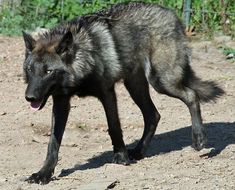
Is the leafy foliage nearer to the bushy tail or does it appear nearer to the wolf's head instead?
the bushy tail

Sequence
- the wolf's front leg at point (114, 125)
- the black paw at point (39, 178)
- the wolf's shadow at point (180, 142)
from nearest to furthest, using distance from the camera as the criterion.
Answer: the black paw at point (39, 178), the wolf's front leg at point (114, 125), the wolf's shadow at point (180, 142)

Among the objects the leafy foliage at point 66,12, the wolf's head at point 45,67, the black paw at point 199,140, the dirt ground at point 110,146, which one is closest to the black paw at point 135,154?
the dirt ground at point 110,146

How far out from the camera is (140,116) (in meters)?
8.70

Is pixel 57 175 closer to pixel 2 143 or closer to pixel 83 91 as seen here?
pixel 83 91

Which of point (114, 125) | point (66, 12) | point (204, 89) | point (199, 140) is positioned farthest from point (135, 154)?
point (66, 12)

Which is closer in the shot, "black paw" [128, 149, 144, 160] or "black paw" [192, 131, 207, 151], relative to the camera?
"black paw" [128, 149, 144, 160]

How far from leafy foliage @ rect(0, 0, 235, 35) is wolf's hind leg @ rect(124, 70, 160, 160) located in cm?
468

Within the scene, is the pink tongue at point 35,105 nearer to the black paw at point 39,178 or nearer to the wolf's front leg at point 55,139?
the wolf's front leg at point 55,139

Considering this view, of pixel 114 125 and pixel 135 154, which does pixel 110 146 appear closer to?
pixel 135 154

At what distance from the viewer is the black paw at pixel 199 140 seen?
728 cm

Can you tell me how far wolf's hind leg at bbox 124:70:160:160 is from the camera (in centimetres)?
727

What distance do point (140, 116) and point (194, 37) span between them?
3658 millimetres

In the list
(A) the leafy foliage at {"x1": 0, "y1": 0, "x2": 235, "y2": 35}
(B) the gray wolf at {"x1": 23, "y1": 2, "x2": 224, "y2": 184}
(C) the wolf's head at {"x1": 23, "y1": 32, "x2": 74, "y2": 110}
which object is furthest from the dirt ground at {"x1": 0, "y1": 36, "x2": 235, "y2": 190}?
(A) the leafy foliage at {"x1": 0, "y1": 0, "x2": 235, "y2": 35}

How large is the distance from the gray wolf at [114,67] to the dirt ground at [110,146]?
0.24 m
